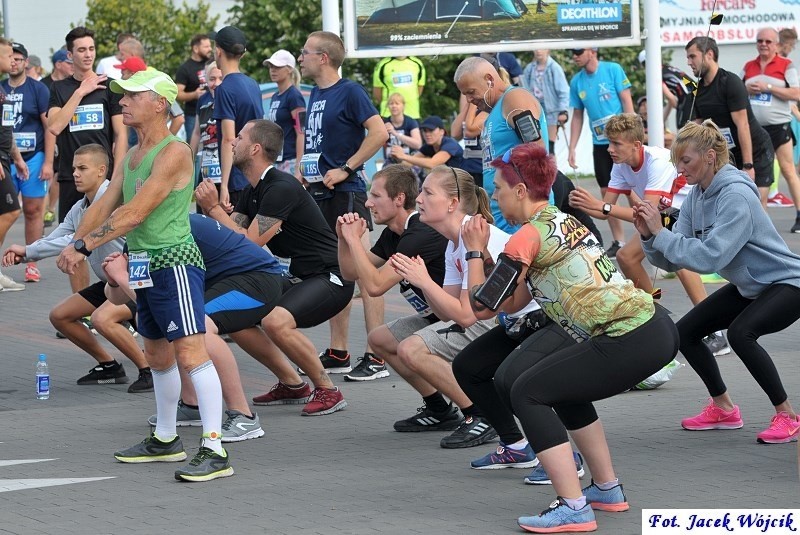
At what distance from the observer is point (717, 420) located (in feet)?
23.5

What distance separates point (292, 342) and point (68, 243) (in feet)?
5.28

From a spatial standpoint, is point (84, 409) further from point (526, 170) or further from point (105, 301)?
point (526, 170)

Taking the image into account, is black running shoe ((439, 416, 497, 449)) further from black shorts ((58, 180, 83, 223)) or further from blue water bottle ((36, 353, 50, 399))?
black shorts ((58, 180, 83, 223))

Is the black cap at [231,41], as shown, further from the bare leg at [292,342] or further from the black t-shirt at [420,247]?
the black t-shirt at [420,247]

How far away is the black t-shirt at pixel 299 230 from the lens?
26.8ft

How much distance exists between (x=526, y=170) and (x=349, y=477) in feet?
5.93

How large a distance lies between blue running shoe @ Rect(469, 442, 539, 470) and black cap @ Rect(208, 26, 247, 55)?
5.31 m

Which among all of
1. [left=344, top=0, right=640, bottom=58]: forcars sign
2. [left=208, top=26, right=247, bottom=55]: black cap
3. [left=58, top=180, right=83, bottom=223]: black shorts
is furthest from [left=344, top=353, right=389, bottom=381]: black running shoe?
[left=58, top=180, right=83, bottom=223]: black shorts

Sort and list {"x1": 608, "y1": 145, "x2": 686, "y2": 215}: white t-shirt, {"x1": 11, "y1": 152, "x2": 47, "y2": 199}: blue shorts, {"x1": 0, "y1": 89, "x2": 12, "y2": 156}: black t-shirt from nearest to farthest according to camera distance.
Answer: {"x1": 608, "y1": 145, "x2": 686, "y2": 215}: white t-shirt
{"x1": 0, "y1": 89, "x2": 12, "y2": 156}: black t-shirt
{"x1": 11, "y1": 152, "x2": 47, "y2": 199}: blue shorts

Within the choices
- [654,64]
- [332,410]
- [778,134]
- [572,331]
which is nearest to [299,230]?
[332,410]

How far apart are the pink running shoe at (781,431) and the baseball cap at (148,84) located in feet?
10.9

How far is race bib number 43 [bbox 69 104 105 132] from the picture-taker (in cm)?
1195

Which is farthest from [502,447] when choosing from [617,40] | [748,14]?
[748,14]

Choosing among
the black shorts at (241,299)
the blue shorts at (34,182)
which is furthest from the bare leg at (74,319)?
the blue shorts at (34,182)
